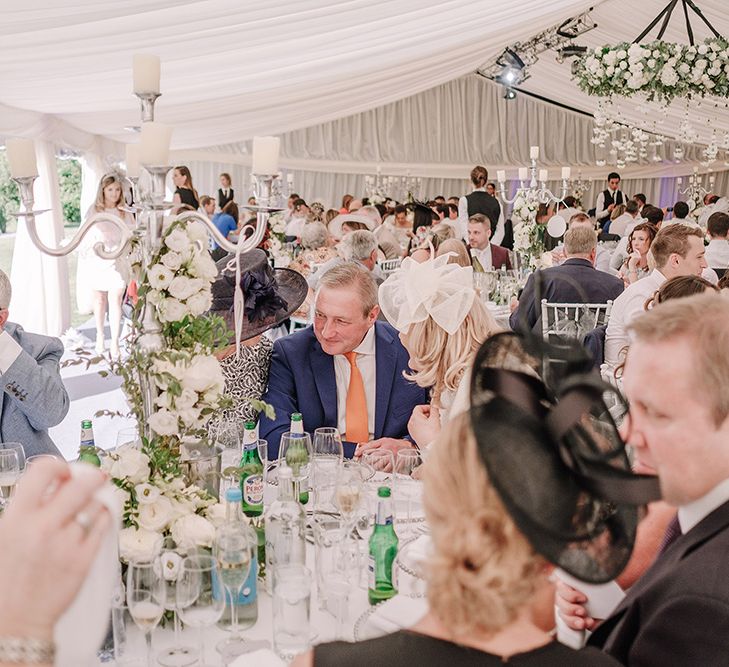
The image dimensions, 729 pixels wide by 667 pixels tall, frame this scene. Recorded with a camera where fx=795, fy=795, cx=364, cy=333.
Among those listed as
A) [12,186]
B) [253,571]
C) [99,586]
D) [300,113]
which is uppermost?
[300,113]

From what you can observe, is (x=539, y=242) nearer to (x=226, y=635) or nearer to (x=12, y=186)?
(x=226, y=635)

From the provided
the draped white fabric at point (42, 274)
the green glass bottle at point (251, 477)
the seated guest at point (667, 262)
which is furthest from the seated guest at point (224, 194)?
the green glass bottle at point (251, 477)

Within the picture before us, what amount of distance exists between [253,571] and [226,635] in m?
0.14

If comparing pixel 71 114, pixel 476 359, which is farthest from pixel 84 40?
pixel 476 359

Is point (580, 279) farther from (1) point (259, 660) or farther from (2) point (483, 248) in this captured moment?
(1) point (259, 660)

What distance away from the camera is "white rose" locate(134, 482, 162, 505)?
1.66 m

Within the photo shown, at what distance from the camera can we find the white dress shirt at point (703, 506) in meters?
1.27

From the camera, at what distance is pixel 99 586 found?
0.89 m

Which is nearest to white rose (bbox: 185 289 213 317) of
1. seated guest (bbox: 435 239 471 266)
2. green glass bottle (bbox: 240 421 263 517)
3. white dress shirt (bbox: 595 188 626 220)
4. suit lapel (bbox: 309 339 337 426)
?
green glass bottle (bbox: 240 421 263 517)

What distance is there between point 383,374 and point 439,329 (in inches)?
18.4

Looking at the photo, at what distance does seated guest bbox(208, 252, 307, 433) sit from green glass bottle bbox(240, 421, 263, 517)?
0.27m

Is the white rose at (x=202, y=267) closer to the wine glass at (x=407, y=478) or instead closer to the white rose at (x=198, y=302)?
the white rose at (x=198, y=302)

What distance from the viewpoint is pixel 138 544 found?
5.32ft

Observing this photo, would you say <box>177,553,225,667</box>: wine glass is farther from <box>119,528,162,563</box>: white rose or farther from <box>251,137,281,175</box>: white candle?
<box>251,137,281,175</box>: white candle
